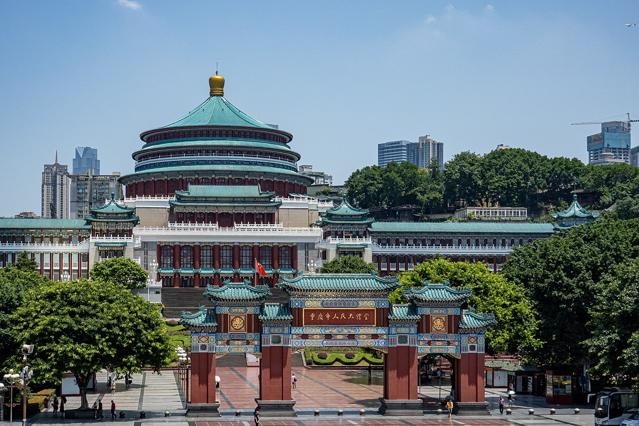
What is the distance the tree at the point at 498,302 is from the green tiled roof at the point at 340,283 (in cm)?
1182

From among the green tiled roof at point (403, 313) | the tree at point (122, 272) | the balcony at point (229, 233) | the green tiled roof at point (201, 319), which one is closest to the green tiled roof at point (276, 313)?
the green tiled roof at point (201, 319)

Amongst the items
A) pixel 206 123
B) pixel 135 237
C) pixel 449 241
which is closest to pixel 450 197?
pixel 449 241

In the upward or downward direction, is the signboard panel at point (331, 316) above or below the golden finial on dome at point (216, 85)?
below

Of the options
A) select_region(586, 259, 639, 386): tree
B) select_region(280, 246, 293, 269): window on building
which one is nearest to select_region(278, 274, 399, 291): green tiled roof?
select_region(586, 259, 639, 386): tree

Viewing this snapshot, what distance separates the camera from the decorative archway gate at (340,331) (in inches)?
2509

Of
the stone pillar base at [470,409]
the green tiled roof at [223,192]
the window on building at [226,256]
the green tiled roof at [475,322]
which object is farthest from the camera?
→ the green tiled roof at [223,192]

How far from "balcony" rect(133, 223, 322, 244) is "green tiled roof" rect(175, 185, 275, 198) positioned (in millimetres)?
3860

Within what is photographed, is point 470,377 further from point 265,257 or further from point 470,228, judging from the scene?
point 470,228

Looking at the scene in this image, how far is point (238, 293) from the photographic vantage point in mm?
65062

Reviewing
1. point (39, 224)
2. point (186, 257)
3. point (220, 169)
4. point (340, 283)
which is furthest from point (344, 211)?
point (340, 283)

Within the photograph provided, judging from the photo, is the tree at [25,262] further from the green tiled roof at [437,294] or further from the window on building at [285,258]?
the green tiled roof at [437,294]

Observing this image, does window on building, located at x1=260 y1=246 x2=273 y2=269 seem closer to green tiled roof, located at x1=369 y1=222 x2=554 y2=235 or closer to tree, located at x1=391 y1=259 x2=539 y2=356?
green tiled roof, located at x1=369 y1=222 x2=554 y2=235

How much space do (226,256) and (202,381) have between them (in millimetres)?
68448

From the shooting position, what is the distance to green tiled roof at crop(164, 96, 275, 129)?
14488cm
